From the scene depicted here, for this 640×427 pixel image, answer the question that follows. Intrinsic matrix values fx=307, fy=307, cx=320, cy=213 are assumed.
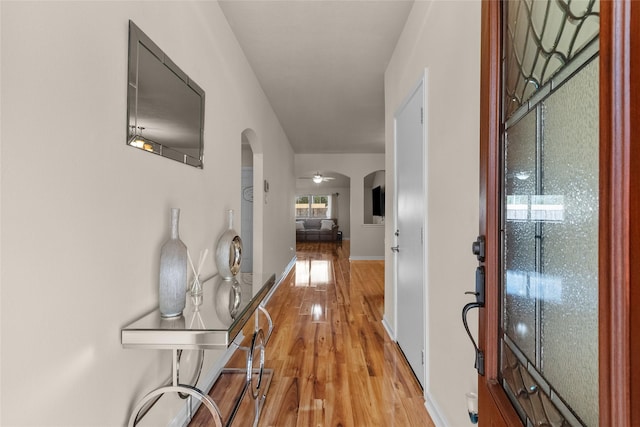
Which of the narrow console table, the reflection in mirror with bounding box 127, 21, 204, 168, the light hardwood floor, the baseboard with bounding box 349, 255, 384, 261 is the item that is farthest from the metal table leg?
the baseboard with bounding box 349, 255, 384, 261

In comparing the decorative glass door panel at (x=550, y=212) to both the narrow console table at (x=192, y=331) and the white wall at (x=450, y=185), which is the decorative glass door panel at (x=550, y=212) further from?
the narrow console table at (x=192, y=331)

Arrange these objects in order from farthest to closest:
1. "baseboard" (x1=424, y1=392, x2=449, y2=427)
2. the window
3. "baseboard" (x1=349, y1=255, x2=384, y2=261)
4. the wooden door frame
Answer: the window < "baseboard" (x1=349, y1=255, x2=384, y2=261) < "baseboard" (x1=424, y1=392, x2=449, y2=427) < the wooden door frame

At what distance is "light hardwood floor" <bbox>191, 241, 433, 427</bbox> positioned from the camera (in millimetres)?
1772

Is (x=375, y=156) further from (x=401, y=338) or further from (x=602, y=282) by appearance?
(x=602, y=282)

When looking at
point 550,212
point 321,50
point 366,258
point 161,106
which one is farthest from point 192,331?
point 366,258

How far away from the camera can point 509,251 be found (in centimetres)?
72

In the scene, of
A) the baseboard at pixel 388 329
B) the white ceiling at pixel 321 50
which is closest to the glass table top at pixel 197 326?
the baseboard at pixel 388 329

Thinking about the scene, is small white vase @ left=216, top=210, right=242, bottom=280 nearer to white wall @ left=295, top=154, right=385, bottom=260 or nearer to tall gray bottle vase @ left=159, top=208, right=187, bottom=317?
tall gray bottle vase @ left=159, top=208, right=187, bottom=317

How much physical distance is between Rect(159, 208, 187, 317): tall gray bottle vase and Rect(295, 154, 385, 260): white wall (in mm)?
6532

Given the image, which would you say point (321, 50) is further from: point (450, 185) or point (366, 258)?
point (366, 258)

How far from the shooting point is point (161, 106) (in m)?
1.45

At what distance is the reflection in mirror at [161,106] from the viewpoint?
4.13 ft

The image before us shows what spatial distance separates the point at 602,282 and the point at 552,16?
0.48 m

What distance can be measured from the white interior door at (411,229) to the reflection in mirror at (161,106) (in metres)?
1.42
